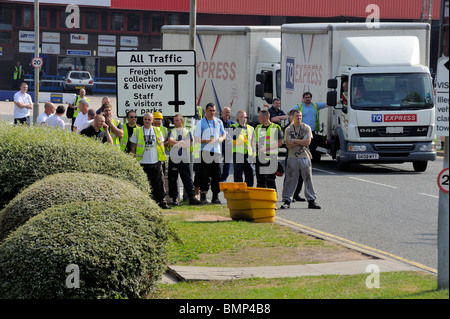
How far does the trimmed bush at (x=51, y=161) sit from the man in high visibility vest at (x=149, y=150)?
3.56 meters

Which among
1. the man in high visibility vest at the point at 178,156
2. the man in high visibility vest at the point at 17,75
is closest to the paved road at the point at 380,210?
the man in high visibility vest at the point at 178,156

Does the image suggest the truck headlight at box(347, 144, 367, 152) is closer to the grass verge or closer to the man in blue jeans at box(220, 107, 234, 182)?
the man in blue jeans at box(220, 107, 234, 182)

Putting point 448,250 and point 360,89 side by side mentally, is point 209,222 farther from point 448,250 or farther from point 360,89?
point 360,89

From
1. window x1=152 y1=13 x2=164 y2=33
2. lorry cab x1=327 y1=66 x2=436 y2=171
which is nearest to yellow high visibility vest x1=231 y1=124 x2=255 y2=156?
lorry cab x1=327 y1=66 x2=436 y2=171

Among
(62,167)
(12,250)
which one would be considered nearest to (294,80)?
(62,167)

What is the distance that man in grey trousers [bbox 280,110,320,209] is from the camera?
16703 mm

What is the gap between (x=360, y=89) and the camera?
22.3m

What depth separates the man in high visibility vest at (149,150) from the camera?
53.3 feet

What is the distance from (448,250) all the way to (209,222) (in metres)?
6.38

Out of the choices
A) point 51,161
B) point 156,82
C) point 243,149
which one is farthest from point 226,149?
point 51,161

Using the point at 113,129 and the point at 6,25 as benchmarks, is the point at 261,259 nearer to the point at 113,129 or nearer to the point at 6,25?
the point at 113,129

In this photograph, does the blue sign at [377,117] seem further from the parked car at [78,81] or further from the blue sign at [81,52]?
the blue sign at [81,52]

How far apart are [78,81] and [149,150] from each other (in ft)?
142

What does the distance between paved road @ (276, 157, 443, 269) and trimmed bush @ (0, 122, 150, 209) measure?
3.81m
